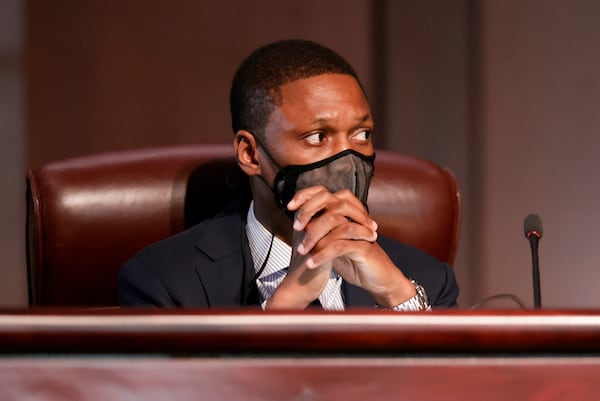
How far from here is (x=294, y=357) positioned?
57cm

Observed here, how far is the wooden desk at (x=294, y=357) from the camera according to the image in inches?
22.1

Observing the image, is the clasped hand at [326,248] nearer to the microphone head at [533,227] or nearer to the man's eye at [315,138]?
the man's eye at [315,138]

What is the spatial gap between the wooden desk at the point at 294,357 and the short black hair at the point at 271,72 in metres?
1.02

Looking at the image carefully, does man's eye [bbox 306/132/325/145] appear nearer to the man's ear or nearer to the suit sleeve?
the man's ear

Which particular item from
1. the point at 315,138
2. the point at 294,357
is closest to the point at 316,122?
the point at 315,138

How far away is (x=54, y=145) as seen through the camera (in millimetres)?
2498

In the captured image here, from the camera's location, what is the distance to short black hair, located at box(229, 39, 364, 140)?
1.57m

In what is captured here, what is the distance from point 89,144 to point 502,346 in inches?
81.3

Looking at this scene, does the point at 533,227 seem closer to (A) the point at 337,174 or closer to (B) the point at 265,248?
(A) the point at 337,174

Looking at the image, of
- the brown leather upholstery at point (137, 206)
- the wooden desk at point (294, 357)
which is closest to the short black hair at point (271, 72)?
the brown leather upholstery at point (137, 206)

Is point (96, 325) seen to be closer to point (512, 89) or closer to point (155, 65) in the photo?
point (155, 65)

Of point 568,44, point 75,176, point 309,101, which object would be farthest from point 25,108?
point 568,44

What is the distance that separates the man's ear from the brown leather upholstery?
0.24ft

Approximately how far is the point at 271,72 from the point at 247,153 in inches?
5.8
